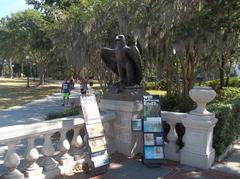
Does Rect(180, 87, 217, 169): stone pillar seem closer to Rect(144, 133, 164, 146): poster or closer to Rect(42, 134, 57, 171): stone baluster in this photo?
Rect(144, 133, 164, 146): poster

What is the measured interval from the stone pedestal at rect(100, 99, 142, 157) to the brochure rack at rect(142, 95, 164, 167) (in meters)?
0.31

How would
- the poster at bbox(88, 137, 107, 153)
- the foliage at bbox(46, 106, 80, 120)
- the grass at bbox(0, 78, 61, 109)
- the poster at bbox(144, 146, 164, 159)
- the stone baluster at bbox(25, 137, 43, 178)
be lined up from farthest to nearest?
the grass at bbox(0, 78, 61, 109), the foliage at bbox(46, 106, 80, 120), the poster at bbox(144, 146, 164, 159), the poster at bbox(88, 137, 107, 153), the stone baluster at bbox(25, 137, 43, 178)

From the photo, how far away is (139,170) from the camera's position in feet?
18.5

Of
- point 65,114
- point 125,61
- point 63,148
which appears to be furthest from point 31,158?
point 65,114

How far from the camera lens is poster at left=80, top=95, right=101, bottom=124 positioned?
17.6ft

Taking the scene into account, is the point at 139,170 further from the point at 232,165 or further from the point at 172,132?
the point at 232,165

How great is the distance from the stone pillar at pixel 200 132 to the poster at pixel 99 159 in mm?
1600

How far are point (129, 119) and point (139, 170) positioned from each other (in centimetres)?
107

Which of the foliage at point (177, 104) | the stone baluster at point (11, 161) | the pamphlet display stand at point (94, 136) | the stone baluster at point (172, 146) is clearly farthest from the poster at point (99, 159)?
the foliage at point (177, 104)

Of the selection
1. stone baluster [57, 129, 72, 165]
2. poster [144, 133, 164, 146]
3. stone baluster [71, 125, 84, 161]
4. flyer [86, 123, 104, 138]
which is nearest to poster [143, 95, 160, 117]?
poster [144, 133, 164, 146]

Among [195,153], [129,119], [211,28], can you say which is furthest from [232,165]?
[211,28]

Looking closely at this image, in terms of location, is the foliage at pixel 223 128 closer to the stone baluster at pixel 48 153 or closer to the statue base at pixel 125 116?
the statue base at pixel 125 116

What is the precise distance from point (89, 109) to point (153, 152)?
150 centimetres

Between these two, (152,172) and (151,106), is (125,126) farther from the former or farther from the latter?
(152,172)
